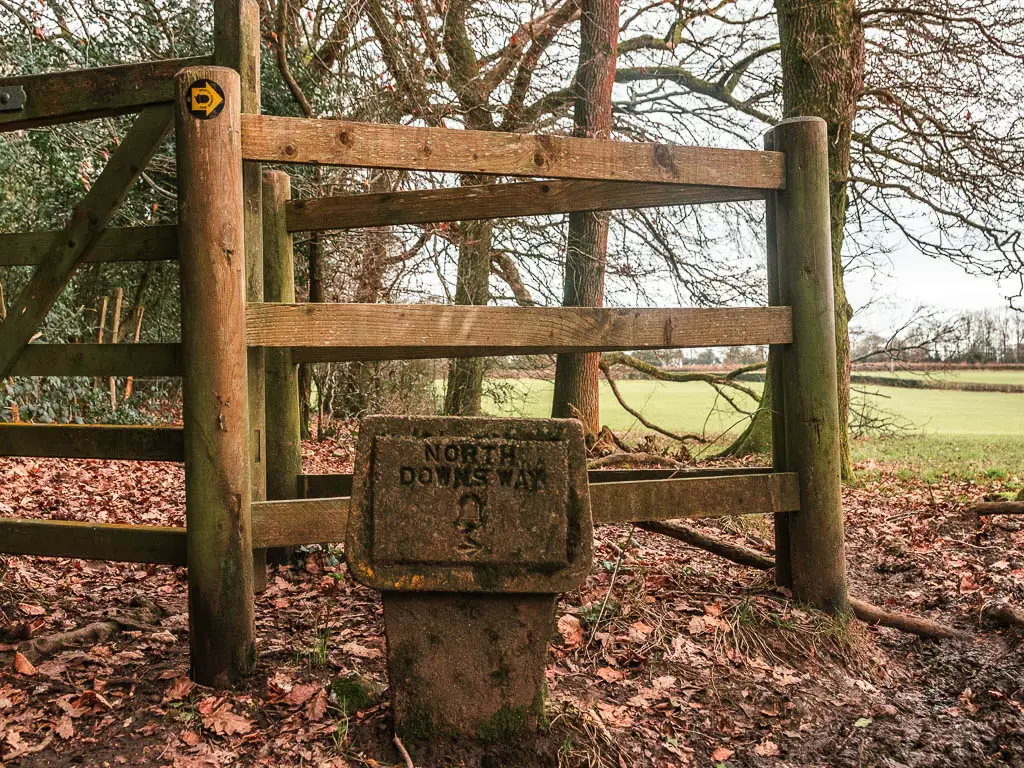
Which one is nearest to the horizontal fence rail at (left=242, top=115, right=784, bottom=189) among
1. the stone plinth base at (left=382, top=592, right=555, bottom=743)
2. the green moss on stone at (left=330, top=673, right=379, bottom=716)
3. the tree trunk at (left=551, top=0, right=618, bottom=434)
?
the stone plinth base at (left=382, top=592, right=555, bottom=743)

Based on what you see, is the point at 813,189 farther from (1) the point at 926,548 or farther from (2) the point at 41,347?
(2) the point at 41,347

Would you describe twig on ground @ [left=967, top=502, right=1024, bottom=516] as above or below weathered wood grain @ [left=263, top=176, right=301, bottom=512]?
below

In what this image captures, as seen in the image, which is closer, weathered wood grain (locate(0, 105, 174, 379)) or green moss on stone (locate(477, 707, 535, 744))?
green moss on stone (locate(477, 707, 535, 744))

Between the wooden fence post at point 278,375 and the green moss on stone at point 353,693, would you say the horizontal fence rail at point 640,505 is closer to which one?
the green moss on stone at point 353,693

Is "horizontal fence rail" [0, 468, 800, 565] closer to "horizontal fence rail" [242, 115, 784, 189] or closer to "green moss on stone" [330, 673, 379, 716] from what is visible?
"green moss on stone" [330, 673, 379, 716]

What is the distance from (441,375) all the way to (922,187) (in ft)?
21.9

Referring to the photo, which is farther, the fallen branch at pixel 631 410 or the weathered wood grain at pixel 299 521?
the fallen branch at pixel 631 410

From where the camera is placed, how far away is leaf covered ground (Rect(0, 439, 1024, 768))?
2.61m

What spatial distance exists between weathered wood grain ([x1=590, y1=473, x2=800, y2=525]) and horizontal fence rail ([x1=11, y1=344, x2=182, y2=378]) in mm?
1901

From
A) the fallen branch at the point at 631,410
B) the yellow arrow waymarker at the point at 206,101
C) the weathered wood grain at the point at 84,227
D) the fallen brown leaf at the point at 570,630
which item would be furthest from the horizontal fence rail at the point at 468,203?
the fallen branch at the point at 631,410

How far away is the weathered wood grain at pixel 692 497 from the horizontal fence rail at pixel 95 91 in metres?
2.55

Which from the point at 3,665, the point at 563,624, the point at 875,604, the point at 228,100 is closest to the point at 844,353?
A: the point at 875,604

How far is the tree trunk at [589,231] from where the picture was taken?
8766mm

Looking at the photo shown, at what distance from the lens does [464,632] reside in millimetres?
2543
